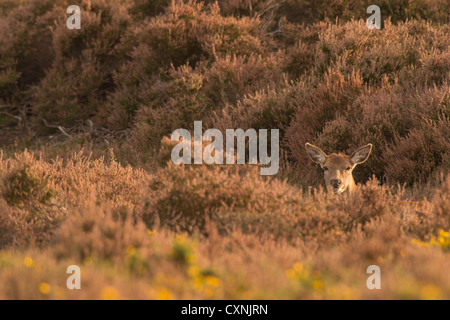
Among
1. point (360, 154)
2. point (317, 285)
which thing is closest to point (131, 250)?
point (317, 285)

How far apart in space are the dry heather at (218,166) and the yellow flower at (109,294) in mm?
12

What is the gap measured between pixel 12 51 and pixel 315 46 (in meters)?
9.33

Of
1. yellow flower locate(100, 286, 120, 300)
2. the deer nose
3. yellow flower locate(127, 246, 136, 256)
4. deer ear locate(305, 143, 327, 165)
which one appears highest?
deer ear locate(305, 143, 327, 165)

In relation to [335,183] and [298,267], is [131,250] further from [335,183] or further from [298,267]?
[335,183]

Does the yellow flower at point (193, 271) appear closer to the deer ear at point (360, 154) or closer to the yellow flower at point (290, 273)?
the yellow flower at point (290, 273)

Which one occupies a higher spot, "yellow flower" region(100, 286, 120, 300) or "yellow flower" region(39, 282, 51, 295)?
"yellow flower" region(39, 282, 51, 295)

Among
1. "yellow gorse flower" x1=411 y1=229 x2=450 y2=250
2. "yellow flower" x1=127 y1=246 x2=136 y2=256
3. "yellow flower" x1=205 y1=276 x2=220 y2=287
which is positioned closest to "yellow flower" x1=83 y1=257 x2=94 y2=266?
"yellow flower" x1=127 y1=246 x2=136 y2=256

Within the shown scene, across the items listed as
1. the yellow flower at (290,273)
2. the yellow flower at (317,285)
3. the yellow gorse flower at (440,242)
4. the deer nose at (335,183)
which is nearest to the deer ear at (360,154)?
the deer nose at (335,183)

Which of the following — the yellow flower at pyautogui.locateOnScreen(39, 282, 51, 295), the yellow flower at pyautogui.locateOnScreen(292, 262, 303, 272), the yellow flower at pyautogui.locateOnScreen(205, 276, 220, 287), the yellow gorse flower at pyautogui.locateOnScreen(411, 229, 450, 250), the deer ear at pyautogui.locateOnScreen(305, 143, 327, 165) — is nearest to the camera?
the yellow flower at pyautogui.locateOnScreen(39, 282, 51, 295)

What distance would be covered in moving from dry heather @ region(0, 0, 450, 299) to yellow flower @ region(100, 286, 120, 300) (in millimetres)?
12

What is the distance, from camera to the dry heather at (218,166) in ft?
14.7

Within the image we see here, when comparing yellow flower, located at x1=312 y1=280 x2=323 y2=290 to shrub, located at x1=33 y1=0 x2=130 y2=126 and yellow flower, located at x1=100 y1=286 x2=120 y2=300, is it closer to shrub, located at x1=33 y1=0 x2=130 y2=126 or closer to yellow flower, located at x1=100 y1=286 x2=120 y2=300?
yellow flower, located at x1=100 y1=286 x2=120 y2=300

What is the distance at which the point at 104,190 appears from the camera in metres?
7.55

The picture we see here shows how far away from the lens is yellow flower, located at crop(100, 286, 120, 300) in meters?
3.79
